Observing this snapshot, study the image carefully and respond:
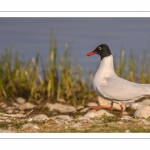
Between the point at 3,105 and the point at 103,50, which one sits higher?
the point at 103,50

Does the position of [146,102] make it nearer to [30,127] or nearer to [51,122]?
[51,122]

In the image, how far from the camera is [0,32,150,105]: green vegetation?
1247 cm

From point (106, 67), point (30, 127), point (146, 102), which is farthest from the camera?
point (146, 102)

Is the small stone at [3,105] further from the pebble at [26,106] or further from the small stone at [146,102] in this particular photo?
the small stone at [146,102]

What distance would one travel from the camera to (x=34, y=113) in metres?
11.6

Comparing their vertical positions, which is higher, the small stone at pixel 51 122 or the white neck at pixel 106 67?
the white neck at pixel 106 67

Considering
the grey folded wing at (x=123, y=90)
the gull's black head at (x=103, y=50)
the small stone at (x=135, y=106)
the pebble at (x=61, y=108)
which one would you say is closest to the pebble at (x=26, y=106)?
the pebble at (x=61, y=108)

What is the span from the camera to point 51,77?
491 inches

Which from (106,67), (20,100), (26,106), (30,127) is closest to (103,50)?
(106,67)

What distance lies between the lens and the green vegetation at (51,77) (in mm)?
12469

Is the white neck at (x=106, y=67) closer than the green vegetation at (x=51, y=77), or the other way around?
the white neck at (x=106, y=67)

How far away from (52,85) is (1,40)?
4.51 ft
